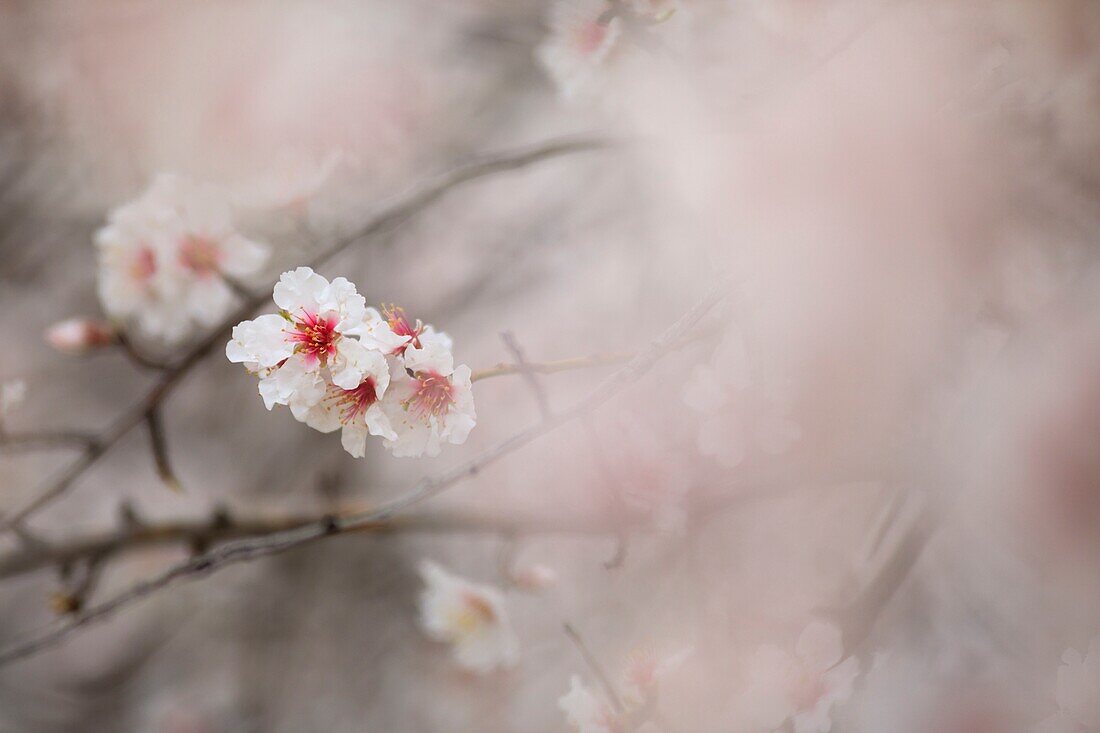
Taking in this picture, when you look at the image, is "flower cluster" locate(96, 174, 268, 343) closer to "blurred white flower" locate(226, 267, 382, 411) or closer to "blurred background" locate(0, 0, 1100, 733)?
"blurred background" locate(0, 0, 1100, 733)

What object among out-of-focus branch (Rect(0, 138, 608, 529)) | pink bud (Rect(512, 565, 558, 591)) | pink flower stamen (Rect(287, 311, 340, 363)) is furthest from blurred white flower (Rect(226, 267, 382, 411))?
pink bud (Rect(512, 565, 558, 591))

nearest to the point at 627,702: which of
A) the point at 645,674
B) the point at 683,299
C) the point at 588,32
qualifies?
the point at 645,674

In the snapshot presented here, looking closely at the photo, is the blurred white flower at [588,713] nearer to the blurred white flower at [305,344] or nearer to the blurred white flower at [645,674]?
the blurred white flower at [645,674]

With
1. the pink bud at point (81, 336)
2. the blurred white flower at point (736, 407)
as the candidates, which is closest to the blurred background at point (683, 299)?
the blurred white flower at point (736, 407)

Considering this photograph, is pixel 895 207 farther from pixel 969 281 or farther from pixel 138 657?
pixel 138 657

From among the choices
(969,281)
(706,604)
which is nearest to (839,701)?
(706,604)

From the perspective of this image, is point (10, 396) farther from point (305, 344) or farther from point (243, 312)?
point (305, 344)
